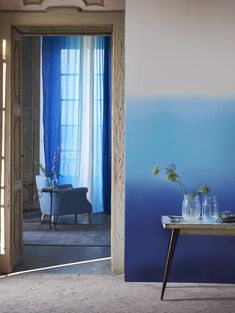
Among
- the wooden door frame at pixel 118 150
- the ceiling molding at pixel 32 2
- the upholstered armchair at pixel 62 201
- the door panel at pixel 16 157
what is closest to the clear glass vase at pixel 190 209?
the wooden door frame at pixel 118 150

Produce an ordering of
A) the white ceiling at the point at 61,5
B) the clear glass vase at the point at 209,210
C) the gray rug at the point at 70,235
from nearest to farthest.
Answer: the clear glass vase at the point at 209,210 → the white ceiling at the point at 61,5 → the gray rug at the point at 70,235

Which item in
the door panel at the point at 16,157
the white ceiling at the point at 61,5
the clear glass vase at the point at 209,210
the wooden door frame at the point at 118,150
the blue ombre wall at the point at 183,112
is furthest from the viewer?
the door panel at the point at 16,157

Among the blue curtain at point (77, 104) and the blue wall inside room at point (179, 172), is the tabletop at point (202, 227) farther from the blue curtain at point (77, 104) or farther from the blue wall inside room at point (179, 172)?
the blue curtain at point (77, 104)

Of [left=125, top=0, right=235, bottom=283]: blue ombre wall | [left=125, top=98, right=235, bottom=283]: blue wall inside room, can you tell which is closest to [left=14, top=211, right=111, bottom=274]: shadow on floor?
[left=125, top=98, right=235, bottom=283]: blue wall inside room

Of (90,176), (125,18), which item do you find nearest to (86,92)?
(90,176)

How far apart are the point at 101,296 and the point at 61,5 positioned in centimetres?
268

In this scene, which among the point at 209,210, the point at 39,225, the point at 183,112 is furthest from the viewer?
the point at 39,225

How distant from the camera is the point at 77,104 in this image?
971 centimetres

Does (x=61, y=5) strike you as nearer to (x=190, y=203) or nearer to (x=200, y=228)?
(x=190, y=203)

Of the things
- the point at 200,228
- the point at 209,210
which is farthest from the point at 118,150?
the point at 200,228

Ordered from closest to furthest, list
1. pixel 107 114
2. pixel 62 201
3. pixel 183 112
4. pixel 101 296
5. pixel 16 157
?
pixel 101 296 → pixel 183 112 → pixel 16 157 → pixel 62 201 → pixel 107 114

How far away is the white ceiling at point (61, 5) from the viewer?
5117 millimetres

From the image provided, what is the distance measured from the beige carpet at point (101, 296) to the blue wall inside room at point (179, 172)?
170mm

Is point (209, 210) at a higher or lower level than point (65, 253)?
higher
